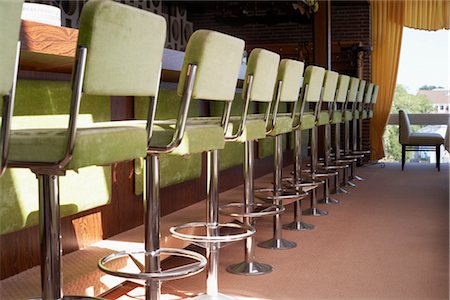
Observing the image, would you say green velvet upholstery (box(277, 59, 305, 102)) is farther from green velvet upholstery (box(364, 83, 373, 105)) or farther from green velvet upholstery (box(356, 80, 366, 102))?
green velvet upholstery (box(364, 83, 373, 105))

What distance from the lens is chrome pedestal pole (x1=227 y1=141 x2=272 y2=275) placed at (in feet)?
11.0

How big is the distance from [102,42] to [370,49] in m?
7.97

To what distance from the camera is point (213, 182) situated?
2871mm

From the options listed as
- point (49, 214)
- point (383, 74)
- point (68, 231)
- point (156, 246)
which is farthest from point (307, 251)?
point (383, 74)

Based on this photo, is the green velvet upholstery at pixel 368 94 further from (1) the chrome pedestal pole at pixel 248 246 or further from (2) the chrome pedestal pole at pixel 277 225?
(1) the chrome pedestal pole at pixel 248 246

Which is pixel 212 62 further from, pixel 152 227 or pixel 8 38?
pixel 8 38

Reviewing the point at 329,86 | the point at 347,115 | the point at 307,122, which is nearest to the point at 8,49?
the point at 307,122

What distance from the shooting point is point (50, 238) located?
176 centimetres

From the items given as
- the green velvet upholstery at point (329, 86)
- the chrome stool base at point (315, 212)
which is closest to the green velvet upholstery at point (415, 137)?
the green velvet upholstery at point (329, 86)

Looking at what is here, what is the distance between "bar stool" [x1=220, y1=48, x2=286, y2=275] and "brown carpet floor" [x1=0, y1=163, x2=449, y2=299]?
111mm

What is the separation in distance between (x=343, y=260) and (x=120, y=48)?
2307 millimetres

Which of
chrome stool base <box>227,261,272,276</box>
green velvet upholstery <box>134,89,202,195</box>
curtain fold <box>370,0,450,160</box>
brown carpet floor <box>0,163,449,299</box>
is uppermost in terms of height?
curtain fold <box>370,0,450,160</box>

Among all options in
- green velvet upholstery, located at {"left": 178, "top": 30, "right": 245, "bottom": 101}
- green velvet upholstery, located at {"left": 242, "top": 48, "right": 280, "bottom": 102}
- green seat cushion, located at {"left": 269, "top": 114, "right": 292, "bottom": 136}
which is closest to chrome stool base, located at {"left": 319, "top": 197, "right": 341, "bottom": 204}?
green seat cushion, located at {"left": 269, "top": 114, "right": 292, "bottom": 136}

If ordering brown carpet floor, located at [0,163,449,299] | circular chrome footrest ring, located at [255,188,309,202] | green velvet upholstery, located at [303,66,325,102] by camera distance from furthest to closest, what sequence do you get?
1. green velvet upholstery, located at [303,66,325,102]
2. circular chrome footrest ring, located at [255,188,309,202]
3. brown carpet floor, located at [0,163,449,299]
